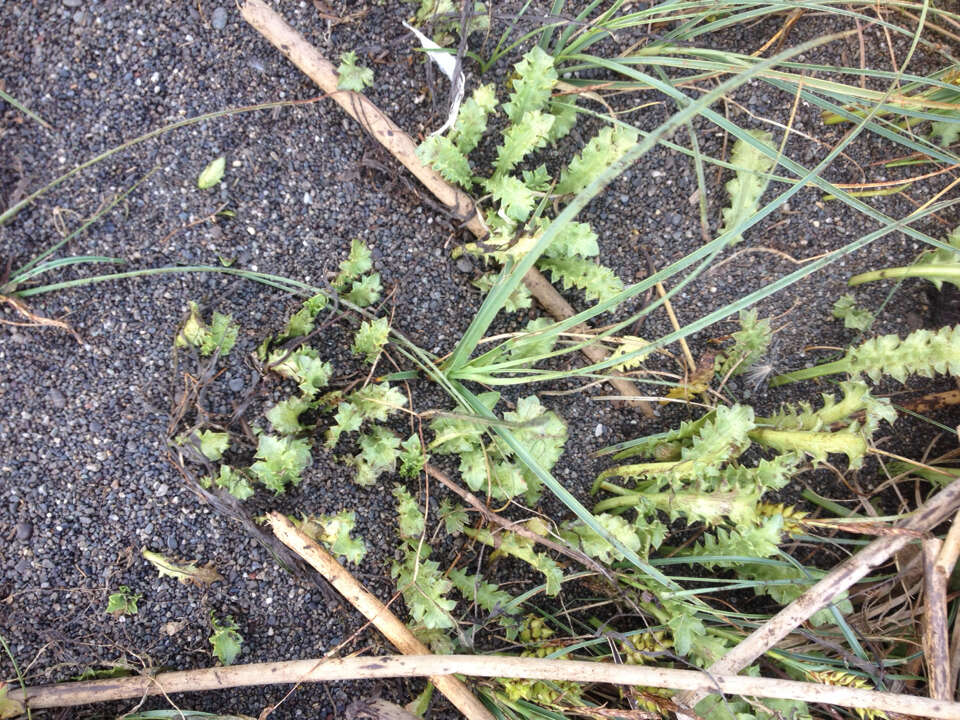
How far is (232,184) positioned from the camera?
5.87 feet

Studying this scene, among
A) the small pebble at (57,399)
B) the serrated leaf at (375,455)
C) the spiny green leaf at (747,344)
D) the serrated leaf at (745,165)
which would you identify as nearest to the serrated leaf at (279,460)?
the serrated leaf at (375,455)

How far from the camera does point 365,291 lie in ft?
5.87

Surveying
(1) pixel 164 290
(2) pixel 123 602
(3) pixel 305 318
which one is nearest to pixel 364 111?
(3) pixel 305 318

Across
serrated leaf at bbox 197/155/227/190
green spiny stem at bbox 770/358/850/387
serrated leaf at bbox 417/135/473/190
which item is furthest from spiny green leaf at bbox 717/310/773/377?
serrated leaf at bbox 197/155/227/190

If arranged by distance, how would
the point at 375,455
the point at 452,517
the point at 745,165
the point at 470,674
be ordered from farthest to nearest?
the point at 745,165 → the point at 452,517 → the point at 375,455 → the point at 470,674

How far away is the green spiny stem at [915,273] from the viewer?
1915 millimetres

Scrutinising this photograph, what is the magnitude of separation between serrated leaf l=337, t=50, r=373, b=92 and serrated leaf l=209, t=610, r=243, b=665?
1290 millimetres

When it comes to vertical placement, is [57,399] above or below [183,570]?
above

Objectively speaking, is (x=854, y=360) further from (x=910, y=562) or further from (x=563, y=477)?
(x=563, y=477)

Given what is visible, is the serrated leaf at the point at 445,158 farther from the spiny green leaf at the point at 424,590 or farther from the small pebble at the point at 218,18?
the spiny green leaf at the point at 424,590

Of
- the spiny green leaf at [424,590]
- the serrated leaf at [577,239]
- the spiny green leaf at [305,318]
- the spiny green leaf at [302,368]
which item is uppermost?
the serrated leaf at [577,239]

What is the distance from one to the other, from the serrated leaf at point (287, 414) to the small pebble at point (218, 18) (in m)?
0.94

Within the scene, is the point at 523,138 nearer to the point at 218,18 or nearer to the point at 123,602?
the point at 218,18

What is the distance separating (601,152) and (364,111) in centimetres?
59
